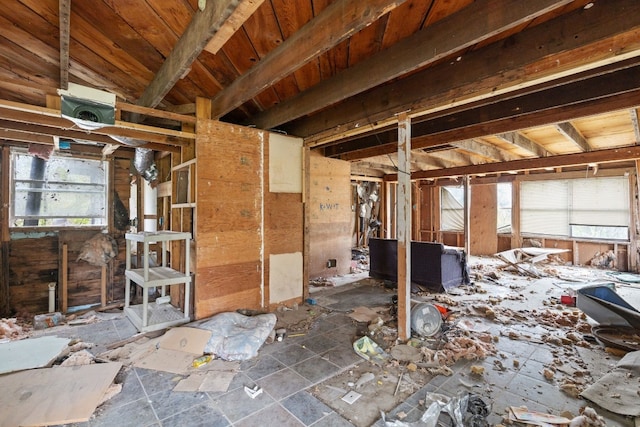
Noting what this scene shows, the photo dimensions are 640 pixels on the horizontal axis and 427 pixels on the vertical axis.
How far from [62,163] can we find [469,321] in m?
6.00

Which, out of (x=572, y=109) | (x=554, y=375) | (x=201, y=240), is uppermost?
(x=572, y=109)

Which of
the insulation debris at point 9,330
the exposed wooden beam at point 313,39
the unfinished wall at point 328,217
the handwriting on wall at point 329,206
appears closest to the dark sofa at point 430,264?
the unfinished wall at point 328,217

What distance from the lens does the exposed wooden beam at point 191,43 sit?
1.35 m

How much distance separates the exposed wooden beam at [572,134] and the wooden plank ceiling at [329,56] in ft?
2.08

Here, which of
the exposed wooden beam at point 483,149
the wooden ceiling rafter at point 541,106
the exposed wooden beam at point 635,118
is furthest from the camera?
the exposed wooden beam at point 483,149

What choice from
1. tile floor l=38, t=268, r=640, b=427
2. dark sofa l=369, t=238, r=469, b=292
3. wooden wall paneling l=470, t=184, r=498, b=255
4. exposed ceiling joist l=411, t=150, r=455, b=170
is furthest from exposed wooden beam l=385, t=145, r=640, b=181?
tile floor l=38, t=268, r=640, b=427

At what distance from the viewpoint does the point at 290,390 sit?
6.56 ft

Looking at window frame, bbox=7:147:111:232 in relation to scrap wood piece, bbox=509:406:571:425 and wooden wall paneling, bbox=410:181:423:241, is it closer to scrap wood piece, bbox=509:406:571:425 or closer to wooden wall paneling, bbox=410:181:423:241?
scrap wood piece, bbox=509:406:571:425

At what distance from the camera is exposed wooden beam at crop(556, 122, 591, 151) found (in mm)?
3789

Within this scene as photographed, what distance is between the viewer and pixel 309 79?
261cm

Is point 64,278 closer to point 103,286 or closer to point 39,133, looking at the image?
point 103,286

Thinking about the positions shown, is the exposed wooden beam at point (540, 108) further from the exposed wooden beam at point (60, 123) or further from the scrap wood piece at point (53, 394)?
the scrap wood piece at point (53, 394)

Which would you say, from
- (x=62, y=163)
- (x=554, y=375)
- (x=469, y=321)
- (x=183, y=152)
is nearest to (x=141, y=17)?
(x=183, y=152)

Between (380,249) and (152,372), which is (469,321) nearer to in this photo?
(380,249)
